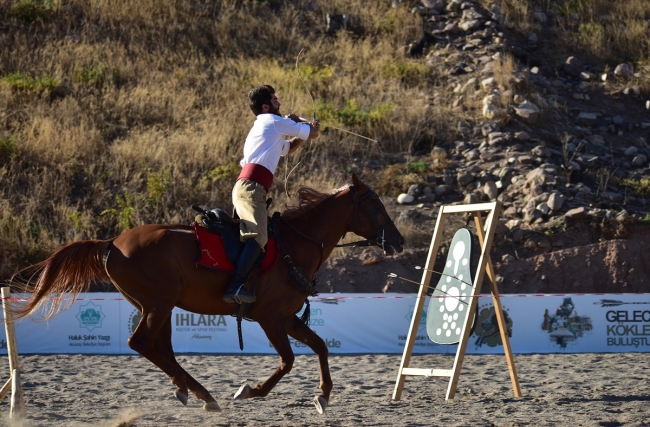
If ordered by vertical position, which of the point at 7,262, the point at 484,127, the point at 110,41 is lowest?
the point at 7,262

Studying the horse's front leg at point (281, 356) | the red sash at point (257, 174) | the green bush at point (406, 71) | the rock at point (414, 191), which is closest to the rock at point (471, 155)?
the rock at point (414, 191)

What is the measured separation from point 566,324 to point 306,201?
266 inches

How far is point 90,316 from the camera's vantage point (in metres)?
12.9

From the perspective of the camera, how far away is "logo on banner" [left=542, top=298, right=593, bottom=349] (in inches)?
512

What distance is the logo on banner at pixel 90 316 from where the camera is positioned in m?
12.8

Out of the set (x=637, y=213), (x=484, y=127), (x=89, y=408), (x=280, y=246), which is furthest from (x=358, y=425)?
(x=484, y=127)

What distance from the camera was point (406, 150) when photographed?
64.3ft

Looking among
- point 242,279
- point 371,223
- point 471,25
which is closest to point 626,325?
point 371,223

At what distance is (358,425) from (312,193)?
246 cm

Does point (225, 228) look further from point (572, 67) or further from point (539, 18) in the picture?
point (539, 18)

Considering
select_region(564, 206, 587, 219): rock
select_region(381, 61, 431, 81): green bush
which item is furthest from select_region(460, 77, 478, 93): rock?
select_region(564, 206, 587, 219): rock

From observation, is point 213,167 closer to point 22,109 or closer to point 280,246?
Result: point 22,109

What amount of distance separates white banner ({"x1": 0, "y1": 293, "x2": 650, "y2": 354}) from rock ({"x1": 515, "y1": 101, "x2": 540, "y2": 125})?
25.9 ft

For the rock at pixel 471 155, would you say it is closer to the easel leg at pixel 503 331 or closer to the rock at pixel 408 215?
the rock at pixel 408 215
